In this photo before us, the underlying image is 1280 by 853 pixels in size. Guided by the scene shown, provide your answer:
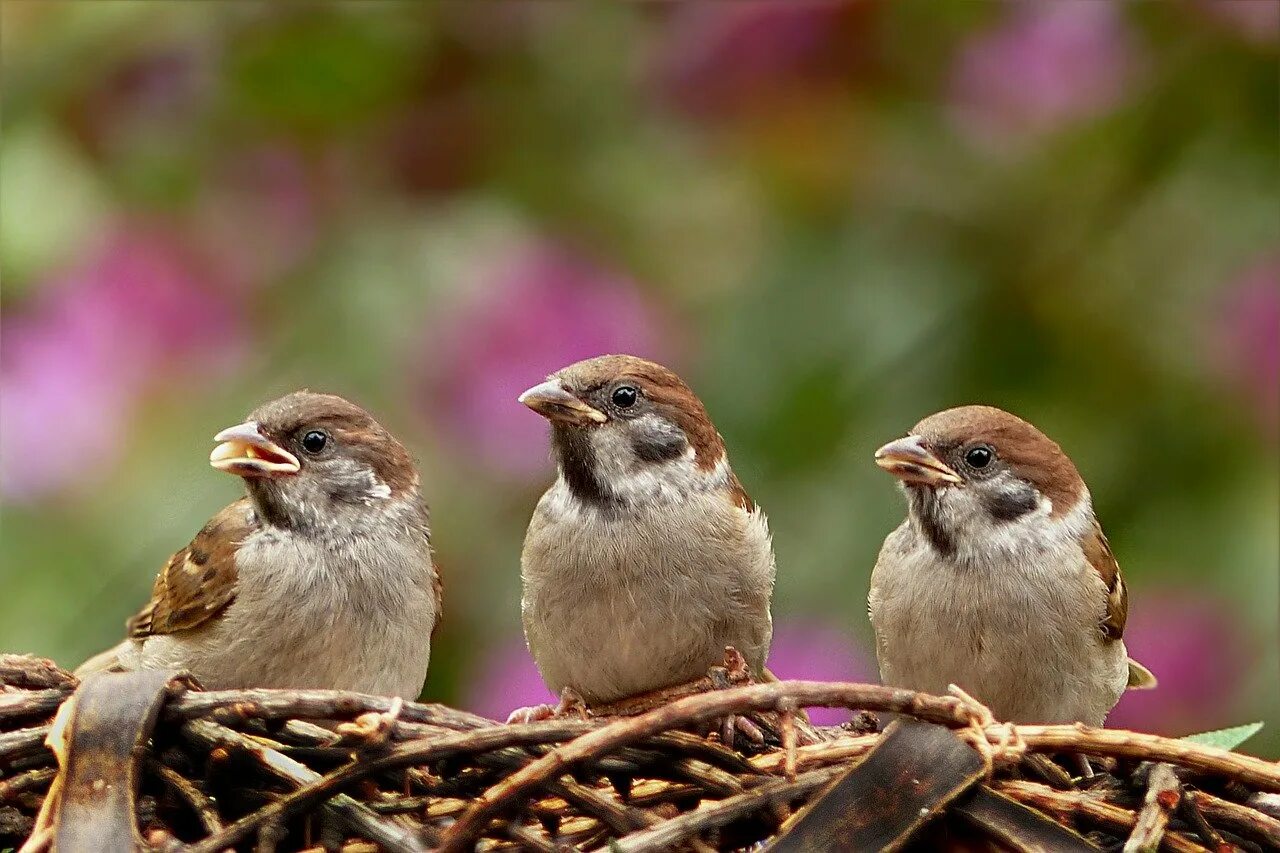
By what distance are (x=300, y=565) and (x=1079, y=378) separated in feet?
5.89

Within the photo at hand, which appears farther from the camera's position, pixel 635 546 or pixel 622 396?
pixel 622 396

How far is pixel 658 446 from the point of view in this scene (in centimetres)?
313

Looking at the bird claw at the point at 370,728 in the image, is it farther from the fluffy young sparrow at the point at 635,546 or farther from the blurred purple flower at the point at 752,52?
the blurred purple flower at the point at 752,52

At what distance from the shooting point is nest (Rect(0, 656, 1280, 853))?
5.89 ft

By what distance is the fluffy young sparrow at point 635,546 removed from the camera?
2.89 m

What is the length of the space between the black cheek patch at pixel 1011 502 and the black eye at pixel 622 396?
607 millimetres

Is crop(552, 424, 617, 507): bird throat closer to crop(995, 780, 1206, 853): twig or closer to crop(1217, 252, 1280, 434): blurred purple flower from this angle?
crop(995, 780, 1206, 853): twig

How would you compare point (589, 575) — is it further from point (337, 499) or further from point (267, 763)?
point (267, 763)

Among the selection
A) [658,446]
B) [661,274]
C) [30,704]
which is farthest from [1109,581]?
[30,704]

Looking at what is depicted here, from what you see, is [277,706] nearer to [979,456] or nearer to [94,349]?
[979,456]

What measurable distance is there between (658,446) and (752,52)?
139 centimetres

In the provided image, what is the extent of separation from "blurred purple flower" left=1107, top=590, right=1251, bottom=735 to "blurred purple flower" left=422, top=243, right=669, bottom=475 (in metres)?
1.16

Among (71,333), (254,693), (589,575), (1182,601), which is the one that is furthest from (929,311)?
(254,693)

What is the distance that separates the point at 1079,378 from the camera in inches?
156
